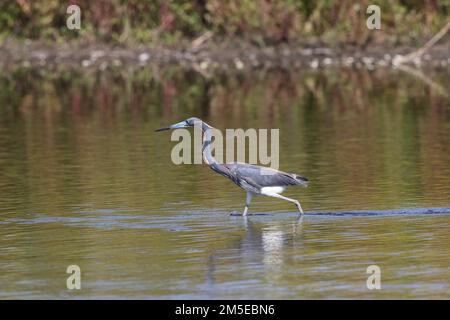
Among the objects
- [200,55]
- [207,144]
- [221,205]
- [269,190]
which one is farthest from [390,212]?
[200,55]

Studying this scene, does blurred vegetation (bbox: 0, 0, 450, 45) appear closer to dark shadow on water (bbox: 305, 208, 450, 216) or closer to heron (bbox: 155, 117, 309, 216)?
dark shadow on water (bbox: 305, 208, 450, 216)

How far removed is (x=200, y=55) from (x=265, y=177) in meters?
25.7

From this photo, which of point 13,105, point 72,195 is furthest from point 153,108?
point 72,195

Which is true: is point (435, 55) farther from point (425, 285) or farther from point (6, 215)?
point (425, 285)

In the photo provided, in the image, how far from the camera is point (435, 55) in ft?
128

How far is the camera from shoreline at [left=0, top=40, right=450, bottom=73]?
39.5 metres

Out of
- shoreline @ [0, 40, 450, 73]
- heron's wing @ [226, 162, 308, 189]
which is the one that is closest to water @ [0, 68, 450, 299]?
heron's wing @ [226, 162, 308, 189]

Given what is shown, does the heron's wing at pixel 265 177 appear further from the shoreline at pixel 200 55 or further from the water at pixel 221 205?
the shoreline at pixel 200 55

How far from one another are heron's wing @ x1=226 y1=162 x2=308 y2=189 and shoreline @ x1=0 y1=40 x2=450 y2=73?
79.2 feet

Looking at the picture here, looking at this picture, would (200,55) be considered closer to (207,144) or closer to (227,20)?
(227,20)

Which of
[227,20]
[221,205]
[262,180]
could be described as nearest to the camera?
[262,180]

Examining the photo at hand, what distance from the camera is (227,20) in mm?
40312

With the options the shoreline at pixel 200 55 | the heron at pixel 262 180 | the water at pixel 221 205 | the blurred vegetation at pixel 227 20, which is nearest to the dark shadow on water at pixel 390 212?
the water at pixel 221 205

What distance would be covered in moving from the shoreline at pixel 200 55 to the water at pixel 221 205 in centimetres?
918
